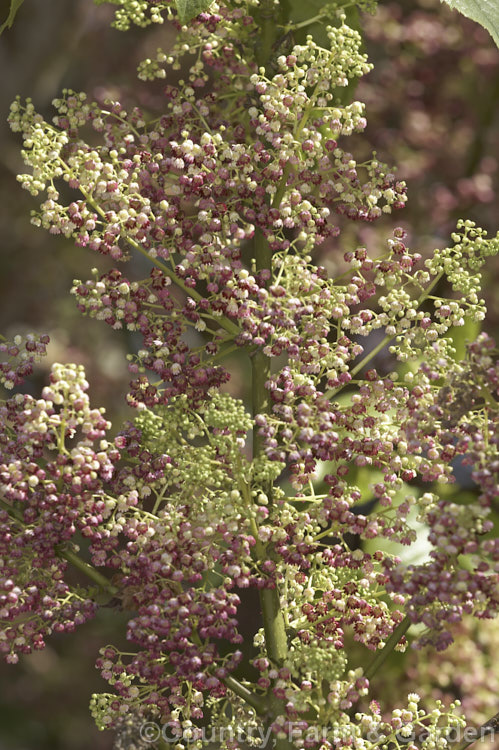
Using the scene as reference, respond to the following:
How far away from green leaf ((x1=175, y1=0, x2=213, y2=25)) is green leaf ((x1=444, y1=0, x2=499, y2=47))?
22 centimetres

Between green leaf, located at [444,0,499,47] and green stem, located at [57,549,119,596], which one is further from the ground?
green leaf, located at [444,0,499,47]

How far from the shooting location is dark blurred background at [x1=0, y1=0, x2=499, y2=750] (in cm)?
243

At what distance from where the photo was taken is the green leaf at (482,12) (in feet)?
3.17

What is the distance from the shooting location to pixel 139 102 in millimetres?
2402

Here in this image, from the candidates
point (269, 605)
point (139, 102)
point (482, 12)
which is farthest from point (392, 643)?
point (139, 102)

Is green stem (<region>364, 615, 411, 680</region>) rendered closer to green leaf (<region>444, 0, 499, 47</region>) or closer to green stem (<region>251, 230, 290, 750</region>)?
green stem (<region>251, 230, 290, 750</region>)

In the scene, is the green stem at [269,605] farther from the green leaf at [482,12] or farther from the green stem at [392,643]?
the green leaf at [482,12]

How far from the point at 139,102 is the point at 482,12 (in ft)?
4.95

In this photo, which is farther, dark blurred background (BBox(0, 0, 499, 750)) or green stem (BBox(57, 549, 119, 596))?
dark blurred background (BBox(0, 0, 499, 750))

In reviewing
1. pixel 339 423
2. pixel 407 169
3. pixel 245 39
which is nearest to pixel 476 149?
pixel 407 169

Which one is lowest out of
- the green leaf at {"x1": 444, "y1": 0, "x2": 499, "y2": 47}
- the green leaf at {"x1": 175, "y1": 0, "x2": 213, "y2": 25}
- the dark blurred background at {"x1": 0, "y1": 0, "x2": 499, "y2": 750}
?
the dark blurred background at {"x1": 0, "y1": 0, "x2": 499, "y2": 750}

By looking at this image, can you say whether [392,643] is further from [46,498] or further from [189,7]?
[189,7]

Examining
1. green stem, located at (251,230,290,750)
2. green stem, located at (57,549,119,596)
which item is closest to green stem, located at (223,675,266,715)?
→ green stem, located at (251,230,290,750)

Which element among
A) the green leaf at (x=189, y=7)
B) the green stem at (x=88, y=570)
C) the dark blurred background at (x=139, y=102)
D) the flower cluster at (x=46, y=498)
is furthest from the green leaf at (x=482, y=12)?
the dark blurred background at (x=139, y=102)
